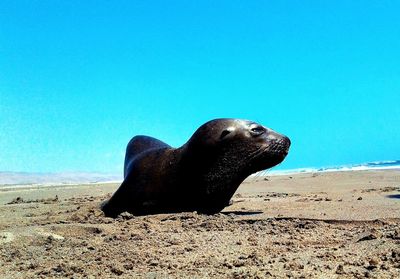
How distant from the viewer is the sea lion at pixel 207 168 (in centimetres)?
493

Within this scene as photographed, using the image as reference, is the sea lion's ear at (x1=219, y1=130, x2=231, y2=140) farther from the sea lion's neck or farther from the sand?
the sand

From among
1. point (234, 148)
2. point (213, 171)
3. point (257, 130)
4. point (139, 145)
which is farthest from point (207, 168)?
point (139, 145)

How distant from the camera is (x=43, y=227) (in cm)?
405

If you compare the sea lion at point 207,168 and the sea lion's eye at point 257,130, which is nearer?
the sea lion at point 207,168

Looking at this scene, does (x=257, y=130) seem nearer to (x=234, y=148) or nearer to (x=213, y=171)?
(x=234, y=148)

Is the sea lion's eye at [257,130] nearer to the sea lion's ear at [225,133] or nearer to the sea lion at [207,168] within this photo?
the sea lion at [207,168]

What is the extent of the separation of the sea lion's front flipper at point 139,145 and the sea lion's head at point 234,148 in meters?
1.64

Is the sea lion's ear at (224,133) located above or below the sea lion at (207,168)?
above

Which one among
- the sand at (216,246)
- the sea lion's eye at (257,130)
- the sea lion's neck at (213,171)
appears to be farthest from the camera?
the sea lion's eye at (257,130)

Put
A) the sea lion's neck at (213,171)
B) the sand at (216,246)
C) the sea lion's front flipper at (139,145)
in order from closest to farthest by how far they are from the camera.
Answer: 1. the sand at (216,246)
2. the sea lion's neck at (213,171)
3. the sea lion's front flipper at (139,145)

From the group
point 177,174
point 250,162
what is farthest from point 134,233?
point 250,162

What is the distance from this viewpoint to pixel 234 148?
498cm

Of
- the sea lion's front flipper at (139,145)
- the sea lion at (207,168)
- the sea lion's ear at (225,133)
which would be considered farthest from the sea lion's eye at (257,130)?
the sea lion's front flipper at (139,145)

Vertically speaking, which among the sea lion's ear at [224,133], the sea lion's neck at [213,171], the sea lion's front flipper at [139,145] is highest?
the sea lion's ear at [224,133]
